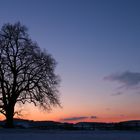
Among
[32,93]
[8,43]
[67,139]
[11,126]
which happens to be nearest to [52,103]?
[32,93]

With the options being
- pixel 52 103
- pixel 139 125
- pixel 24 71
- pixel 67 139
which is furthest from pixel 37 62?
pixel 67 139

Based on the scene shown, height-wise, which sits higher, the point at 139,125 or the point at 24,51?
the point at 24,51

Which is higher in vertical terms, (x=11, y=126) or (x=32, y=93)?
(x=32, y=93)

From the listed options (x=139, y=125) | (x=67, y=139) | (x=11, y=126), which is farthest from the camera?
(x=11, y=126)

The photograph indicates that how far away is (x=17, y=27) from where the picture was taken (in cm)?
5819

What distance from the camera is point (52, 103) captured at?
56844mm

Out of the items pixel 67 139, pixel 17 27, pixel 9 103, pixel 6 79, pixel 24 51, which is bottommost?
pixel 67 139

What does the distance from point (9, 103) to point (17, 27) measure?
1138 centimetres

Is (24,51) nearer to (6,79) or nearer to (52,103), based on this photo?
(6,79)

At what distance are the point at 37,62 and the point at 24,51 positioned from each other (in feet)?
8.12

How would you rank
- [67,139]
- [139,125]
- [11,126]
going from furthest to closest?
[11,126], [139,125], [67,139]

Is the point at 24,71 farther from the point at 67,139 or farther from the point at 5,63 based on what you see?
the point at 67,139

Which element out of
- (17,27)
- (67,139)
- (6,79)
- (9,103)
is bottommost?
(67,139)

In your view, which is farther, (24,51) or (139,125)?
(24,51)
